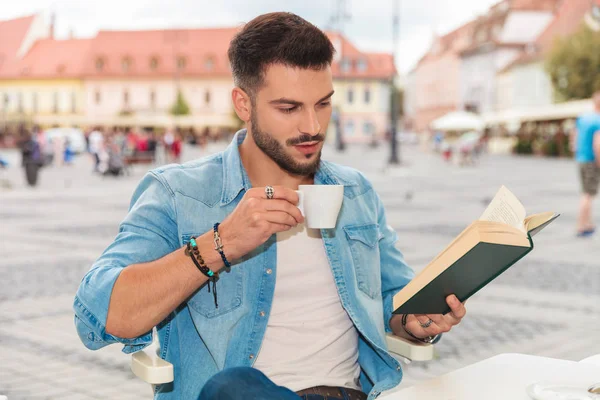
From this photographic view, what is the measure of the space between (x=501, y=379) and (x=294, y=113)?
904 mm

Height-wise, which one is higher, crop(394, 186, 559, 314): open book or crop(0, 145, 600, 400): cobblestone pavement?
crop(394, 186, 559, 314): open book

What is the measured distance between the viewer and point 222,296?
246cm

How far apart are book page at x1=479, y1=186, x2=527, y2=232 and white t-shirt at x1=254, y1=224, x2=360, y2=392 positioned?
2.04 ft

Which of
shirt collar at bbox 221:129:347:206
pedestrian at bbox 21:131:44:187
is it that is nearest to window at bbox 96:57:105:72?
pedestrian at bbox 21:131:44:187

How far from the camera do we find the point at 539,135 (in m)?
48.7

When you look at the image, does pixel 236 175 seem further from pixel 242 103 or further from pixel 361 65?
pixel 361 65

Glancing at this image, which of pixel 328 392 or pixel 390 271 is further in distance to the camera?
A: pixel 390 271

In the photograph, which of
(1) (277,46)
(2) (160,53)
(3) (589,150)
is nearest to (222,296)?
(1) (277,46)

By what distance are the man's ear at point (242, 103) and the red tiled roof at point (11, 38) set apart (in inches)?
3467

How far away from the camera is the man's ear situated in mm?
2592

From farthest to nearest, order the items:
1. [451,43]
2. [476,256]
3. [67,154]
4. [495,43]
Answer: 1. [451,43]
2. [495,43]
3. [67,154]
4. [476,256]

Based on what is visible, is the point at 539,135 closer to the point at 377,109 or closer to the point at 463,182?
the point at 463,182

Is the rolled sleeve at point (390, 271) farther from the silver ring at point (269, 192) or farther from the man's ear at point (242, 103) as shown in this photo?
the silver ring at point (269, 192)

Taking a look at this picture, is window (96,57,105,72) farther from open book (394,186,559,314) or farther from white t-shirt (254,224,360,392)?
open book (394,186,559,314)
